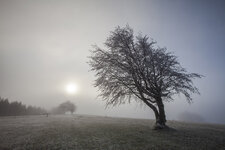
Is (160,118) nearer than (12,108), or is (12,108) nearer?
(160,118)

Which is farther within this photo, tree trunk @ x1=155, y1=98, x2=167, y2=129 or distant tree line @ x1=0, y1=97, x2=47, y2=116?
distant tree line @ x1=0, y1=97, x2=47, y2=116

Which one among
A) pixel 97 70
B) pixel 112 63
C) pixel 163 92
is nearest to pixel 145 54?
pixel 112 63

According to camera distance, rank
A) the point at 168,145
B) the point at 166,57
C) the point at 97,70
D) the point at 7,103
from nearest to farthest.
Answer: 1. the point at 168,145
2. the point at 166,57
3. the point at 97,70
4. the point at 7,103

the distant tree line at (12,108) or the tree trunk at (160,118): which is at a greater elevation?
the tree trunk at (160,118)

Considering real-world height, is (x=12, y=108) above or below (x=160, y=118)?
below

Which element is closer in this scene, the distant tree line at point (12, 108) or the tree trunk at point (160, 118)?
the tree trunk at point (160, 118)

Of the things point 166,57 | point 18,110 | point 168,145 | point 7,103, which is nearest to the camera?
point 168,145

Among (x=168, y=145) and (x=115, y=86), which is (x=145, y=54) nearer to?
(x=115, y=86)

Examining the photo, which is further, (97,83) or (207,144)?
(97,83)

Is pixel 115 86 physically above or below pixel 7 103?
above

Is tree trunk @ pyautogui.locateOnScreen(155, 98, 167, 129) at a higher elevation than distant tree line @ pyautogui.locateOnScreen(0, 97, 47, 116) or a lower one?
higher

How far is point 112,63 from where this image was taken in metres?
16.8

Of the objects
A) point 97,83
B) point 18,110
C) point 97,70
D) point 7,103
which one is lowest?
point 18,110

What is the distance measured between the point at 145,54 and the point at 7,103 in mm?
87837
